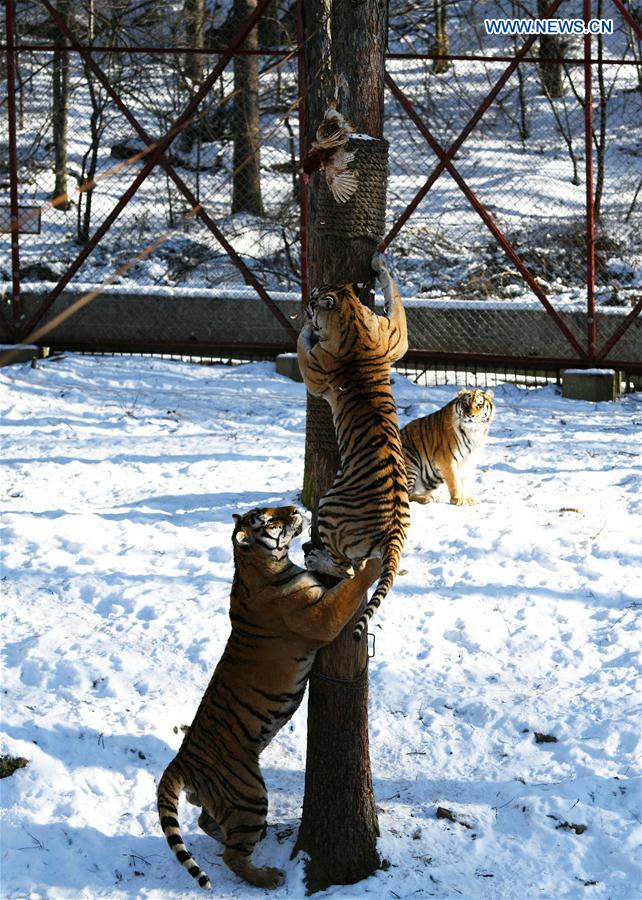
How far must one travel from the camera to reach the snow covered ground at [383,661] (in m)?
4.34

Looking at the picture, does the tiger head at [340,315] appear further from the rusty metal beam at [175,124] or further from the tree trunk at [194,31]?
the tree trunk at [194,31]

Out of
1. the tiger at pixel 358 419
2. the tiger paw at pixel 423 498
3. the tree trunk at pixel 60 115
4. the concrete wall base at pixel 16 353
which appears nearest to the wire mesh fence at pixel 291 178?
the tree trunk at pixel 60 115

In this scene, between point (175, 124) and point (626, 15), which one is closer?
point (626, 15)

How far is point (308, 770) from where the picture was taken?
4398 mm

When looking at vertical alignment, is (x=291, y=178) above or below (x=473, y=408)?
above

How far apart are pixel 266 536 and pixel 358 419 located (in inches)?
22.1

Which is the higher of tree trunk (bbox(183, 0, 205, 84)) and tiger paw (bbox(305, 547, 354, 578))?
tree trunk (bbox(183, 0, 205, 84))

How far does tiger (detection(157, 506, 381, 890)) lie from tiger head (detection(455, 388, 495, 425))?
9.95 ft

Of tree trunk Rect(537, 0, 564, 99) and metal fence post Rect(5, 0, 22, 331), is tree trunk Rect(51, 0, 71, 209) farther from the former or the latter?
tree trunk Rect(537, 0, 564, 99)

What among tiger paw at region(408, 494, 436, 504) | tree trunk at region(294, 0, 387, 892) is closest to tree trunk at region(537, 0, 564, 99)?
tiger paw at region(408, 494, 436, 504)

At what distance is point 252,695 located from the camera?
4211 mm

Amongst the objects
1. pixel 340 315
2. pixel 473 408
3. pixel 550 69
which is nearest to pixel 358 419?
pixel 340 315

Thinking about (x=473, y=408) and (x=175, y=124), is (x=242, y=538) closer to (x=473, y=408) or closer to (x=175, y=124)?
(x=473, y=408)

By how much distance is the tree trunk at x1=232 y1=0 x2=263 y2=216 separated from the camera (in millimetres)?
13289
